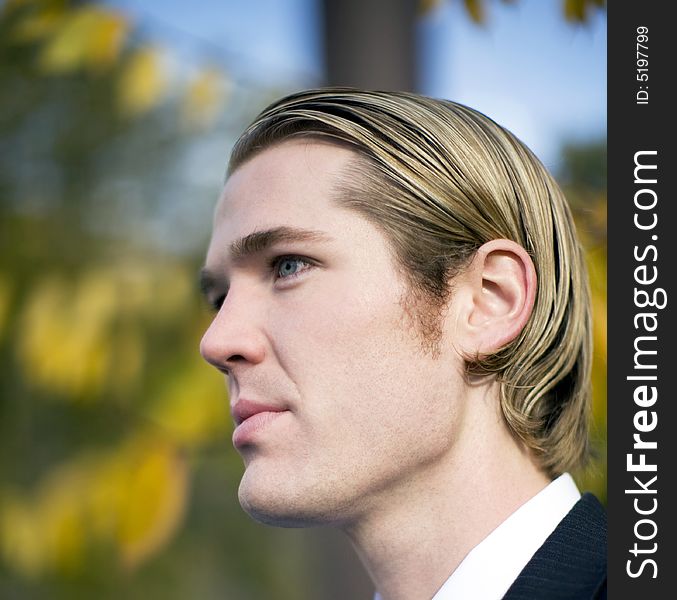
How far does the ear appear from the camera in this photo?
2.40m

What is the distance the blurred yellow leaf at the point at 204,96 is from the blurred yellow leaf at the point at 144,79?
93 millimetres

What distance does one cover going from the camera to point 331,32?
308 centimetres

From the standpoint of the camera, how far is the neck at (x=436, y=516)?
2307mm

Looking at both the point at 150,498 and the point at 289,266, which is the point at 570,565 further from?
the point at 150,498

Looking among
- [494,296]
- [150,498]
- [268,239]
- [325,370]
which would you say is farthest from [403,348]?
[150,498]

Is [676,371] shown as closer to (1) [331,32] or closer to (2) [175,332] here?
(1) [331,32]

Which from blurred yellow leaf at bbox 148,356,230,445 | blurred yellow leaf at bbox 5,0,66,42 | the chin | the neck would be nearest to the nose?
the chin

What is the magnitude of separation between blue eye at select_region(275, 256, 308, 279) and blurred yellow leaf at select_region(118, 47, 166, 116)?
1105mm

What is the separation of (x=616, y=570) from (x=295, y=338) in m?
0.83

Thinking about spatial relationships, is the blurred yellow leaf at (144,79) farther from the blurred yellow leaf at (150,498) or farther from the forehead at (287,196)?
the blurred yellow leaf at (150,498)

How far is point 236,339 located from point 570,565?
0.86m

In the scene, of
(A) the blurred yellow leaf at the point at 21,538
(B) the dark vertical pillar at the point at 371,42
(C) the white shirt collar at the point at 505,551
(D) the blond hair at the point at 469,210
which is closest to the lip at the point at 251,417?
(D) the blond hair at the point at 469,210

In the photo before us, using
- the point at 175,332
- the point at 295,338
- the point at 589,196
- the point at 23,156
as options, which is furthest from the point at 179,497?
the point at 23,156

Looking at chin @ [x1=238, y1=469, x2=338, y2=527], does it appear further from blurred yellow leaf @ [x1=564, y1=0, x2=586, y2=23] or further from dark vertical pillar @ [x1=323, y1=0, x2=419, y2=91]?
blurred yellow leaf @ [x1=564, y1=0, x2=586, y2=23]
